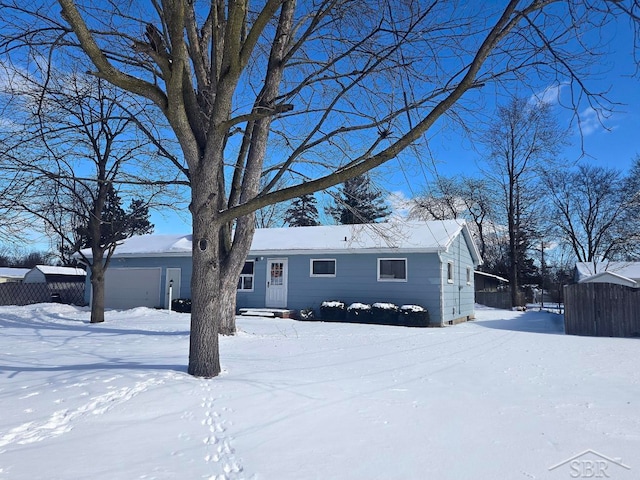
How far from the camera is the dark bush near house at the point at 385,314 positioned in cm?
1633

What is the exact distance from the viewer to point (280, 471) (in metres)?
3.23

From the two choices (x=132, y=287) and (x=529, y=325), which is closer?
(x=529, y=325)

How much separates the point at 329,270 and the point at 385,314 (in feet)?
10.2

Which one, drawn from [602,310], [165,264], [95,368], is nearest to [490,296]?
[602,310]

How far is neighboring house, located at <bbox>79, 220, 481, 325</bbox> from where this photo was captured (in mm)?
16750

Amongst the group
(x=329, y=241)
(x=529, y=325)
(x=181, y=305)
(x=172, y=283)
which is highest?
(x=329, y=241)

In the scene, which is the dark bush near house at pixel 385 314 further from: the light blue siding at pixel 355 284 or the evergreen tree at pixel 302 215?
the evergreen tree at pixel 302 215

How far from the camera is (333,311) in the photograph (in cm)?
1722

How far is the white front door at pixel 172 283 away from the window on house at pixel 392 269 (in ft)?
30.7

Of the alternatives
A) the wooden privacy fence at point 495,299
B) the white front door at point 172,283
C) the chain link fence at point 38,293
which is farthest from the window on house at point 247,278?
the wooden privacy fence at point 495,299

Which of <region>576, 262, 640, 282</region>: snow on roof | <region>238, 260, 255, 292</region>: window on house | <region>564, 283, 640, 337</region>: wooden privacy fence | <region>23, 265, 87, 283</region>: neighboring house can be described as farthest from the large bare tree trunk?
<region>23, 265, 87, 283</region>: neighboring house

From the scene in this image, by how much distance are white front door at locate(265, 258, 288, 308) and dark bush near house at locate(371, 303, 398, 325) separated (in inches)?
163

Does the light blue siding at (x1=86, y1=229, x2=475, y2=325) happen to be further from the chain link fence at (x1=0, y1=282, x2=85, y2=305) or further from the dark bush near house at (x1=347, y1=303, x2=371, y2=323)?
the chain link fence at (x1=0, y1=282, x2=85, y2=305)

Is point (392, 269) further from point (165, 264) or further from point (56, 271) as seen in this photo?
point (56, 271)
